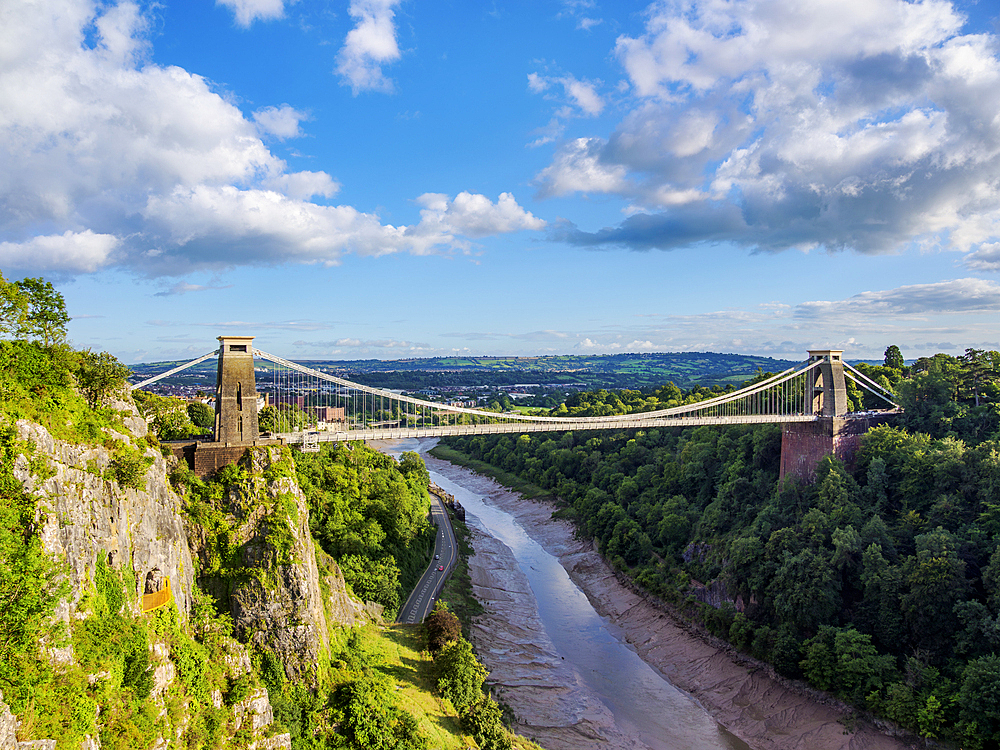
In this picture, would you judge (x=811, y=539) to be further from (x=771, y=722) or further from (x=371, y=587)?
(x=371, y=587)

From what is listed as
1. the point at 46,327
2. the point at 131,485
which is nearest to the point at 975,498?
the point at 131,485

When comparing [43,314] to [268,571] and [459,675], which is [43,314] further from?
[459,675]

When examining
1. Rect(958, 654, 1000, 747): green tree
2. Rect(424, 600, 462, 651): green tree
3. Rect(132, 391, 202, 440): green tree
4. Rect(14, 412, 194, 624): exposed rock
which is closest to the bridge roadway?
Rect(132, 391, 202, 440): green tree

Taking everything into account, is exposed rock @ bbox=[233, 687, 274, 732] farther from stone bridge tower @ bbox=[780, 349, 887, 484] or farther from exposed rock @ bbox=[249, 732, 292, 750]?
stone bridge tower @ bbox=[780, 349, 887, 484]

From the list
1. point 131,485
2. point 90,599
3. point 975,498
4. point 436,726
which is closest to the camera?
point 90,599

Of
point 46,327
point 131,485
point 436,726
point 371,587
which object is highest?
point 46,327
